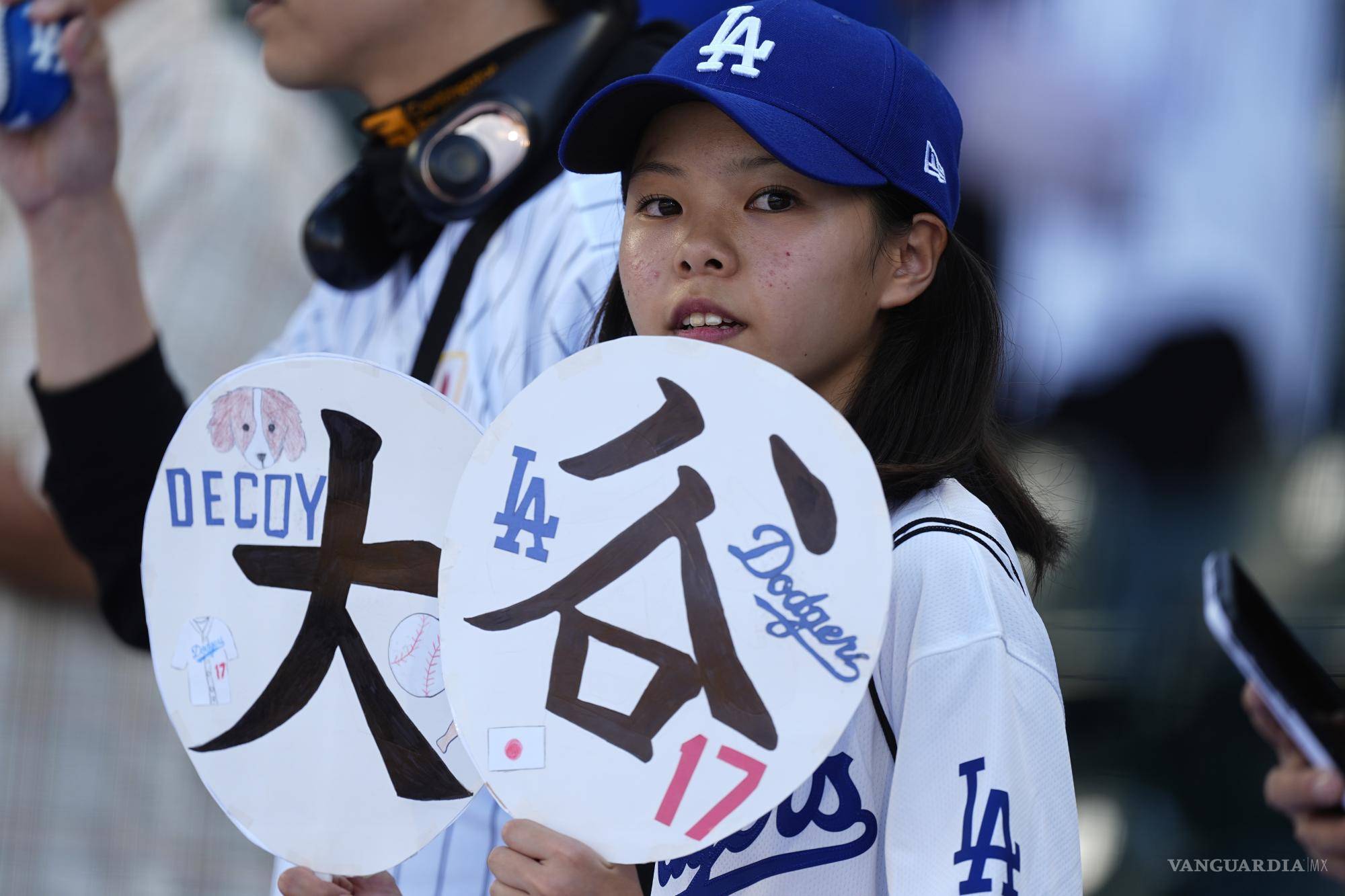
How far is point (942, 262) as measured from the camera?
3.43 feet

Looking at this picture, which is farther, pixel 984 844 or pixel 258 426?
pixel 258 426

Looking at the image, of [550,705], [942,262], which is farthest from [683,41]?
[550,705]

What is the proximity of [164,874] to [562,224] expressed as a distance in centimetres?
133

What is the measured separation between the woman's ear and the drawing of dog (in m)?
0.41

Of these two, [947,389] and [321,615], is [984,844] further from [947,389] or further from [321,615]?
[321,615]

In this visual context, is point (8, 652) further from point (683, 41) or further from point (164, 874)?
point (683, 41)

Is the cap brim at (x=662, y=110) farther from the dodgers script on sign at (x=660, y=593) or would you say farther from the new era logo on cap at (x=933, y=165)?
the dodgers script on sign at (x=660, y=593)

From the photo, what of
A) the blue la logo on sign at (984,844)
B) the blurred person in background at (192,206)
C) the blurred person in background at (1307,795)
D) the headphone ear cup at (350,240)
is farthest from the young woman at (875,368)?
the blurred person in background at (192,206)

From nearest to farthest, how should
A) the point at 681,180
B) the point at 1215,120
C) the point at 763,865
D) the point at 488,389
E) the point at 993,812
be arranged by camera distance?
the point at 993,812 → the point at 763,865 → the point at 681,180 → the point at 488,389 → the point at 1215,120

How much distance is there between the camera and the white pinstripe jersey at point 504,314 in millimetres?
1250

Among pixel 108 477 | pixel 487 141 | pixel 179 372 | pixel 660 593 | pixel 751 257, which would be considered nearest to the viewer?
pixel 660 593

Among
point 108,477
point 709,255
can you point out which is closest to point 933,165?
point 709,255

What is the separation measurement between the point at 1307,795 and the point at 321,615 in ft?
1.99

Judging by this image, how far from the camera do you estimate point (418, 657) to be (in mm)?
928
